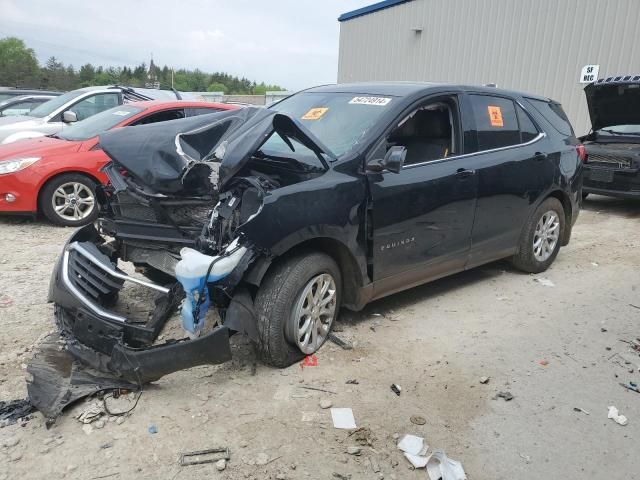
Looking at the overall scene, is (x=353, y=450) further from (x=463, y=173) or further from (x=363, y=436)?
(x=463, y=173)

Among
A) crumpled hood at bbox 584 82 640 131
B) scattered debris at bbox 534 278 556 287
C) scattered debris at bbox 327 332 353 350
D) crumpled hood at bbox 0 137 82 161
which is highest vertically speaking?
crumpled hood at bbox 584 82 640 131

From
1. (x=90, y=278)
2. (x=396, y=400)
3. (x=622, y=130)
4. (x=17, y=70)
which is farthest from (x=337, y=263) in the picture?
(x=17, y=70)

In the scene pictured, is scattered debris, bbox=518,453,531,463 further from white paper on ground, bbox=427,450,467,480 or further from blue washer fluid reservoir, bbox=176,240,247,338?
blue washer fluid reservoir, bbox=176,240,247,338

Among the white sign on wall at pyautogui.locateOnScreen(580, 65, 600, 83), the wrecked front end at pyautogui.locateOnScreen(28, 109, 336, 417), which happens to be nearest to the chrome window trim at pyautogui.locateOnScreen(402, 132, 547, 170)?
the wrecked front end at pyautogui.locateOnScreen(28, 109, 336, 417)

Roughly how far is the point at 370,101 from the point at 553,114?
8.19 feet

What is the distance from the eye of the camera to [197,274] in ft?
9.52

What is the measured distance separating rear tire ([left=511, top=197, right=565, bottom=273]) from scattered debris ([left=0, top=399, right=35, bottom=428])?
14.1 ft

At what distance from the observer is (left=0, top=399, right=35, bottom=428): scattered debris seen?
277 cm

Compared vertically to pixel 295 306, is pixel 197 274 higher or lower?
higher

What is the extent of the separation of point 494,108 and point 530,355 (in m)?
2.18

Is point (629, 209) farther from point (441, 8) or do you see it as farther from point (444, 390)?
point (441, 8)

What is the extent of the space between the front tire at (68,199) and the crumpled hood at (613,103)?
760 centimetres

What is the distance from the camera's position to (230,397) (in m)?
3.06

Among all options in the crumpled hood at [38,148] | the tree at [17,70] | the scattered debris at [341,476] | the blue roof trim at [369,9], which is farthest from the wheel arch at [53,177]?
the tree at [17,70]
